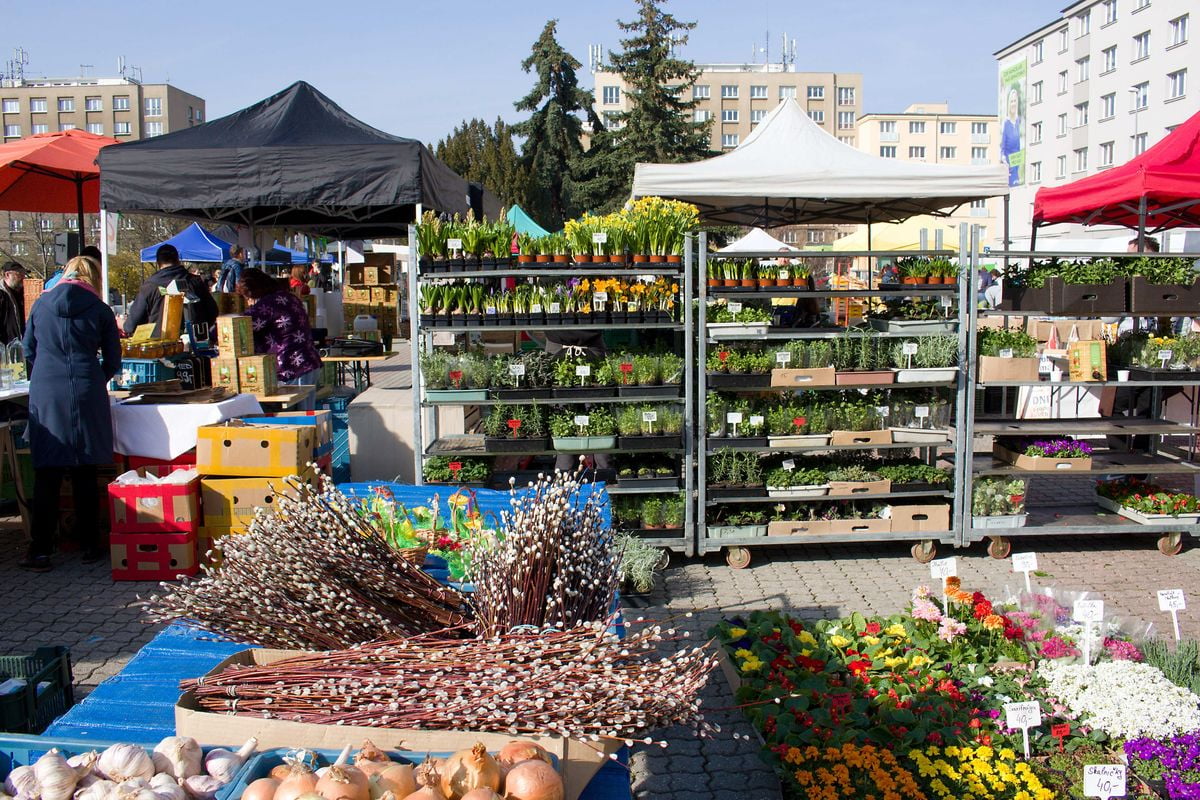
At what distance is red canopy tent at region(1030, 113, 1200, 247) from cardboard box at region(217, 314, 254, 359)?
6975 mm

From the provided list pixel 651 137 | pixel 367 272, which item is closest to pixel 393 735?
pixel 367 272

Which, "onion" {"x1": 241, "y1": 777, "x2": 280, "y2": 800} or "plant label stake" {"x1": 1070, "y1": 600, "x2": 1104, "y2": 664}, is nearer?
"onion" {"x1": 241, "y1": 777, "x2": 280, "y2": 800}

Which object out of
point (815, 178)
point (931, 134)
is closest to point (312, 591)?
point (815, 178)

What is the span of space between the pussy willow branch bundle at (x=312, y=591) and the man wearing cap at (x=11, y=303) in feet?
26.4

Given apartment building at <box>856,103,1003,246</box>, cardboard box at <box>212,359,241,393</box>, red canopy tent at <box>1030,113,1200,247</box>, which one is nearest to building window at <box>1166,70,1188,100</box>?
red canopy tent at <box>1030,113,1200,247</box>

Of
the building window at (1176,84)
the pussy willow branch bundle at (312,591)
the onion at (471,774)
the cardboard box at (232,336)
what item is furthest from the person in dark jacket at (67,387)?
the building window at (1176,84)

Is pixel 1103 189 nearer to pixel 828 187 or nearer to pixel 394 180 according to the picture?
pixel 828 187

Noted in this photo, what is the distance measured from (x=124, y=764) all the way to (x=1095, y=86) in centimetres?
4431

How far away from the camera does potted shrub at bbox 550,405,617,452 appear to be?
619 centimetres

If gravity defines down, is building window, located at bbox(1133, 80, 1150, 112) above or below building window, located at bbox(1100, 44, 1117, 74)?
below

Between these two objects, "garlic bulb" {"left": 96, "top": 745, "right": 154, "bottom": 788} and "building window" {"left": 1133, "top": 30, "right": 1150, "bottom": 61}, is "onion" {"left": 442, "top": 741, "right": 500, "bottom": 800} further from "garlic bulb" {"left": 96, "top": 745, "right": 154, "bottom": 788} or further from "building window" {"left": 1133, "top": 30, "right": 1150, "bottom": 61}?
"building window" {"left": 1133, "top": 30, "right": 1150, "bottom": 61}

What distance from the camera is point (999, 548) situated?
657 cm

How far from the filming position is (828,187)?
6.64 m

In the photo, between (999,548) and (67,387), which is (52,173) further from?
(999,548)
